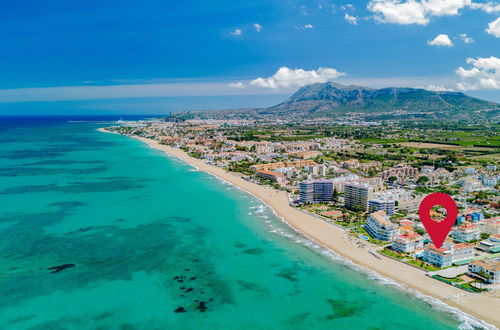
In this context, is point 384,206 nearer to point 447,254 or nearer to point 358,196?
point 358,196

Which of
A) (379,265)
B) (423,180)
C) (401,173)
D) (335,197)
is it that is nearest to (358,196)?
(335,197)

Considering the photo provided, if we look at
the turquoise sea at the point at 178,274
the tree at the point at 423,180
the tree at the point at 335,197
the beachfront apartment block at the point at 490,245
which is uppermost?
the tree at the point at 423,180

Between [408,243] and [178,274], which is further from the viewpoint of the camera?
[408,243]

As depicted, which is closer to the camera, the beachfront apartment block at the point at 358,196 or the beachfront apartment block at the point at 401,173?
the beachfront apartment block at the point at 358,196

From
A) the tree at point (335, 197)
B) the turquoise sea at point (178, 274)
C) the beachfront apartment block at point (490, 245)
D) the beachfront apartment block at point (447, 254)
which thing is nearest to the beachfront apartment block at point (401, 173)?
the tree at point (335, 197)

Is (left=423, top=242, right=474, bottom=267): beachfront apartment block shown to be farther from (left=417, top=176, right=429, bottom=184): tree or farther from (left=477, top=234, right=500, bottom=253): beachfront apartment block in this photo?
(left=417, top=176, right=429, bottom=184): tree

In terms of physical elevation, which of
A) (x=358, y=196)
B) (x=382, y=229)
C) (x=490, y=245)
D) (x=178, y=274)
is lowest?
(x=178, y=274)

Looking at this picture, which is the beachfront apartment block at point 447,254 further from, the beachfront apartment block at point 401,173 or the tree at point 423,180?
the beachfront apartment block at point 401,173
